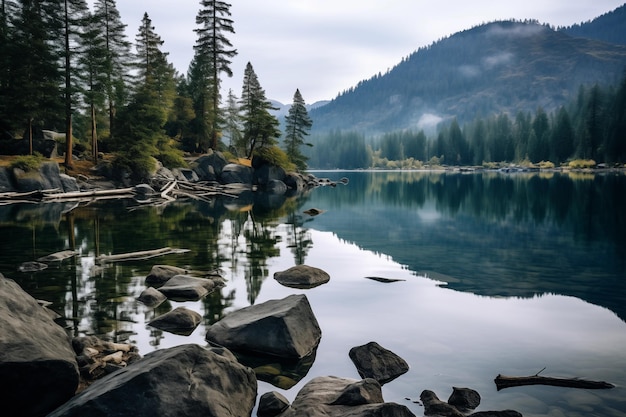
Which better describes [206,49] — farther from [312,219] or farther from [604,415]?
[604,415]

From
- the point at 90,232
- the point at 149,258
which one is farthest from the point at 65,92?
the point at 149,258

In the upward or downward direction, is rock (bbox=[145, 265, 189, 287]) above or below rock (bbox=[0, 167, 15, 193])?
below

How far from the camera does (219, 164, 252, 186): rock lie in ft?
186

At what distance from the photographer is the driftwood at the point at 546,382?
260 inches

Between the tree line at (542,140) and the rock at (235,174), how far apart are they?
76182 mm

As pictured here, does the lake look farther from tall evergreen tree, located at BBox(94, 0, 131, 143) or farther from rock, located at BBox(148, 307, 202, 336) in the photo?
tall evergreen tree, located at BBox(94, 0, 131, 143)

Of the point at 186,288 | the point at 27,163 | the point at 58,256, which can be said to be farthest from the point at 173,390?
the point at 27,163

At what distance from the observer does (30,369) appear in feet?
17.2

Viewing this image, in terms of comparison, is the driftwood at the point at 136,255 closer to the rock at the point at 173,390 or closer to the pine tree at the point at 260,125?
the rock at the point at 173,390

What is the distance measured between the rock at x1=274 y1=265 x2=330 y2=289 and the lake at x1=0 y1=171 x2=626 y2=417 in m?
0.39

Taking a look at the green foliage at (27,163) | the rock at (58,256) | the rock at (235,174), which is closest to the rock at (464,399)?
the rock at (58,256)

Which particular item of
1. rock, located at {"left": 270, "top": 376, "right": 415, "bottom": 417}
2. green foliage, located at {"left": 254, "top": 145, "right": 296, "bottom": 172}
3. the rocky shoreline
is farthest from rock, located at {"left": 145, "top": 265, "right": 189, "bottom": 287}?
green foliage, located at {"left": 254, "top": 145, "right": 296, "bottom": 172}

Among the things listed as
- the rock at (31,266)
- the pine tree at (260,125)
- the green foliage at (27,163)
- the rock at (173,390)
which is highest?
the pine tree at (260,125)

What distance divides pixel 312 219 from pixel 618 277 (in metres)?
17.5
